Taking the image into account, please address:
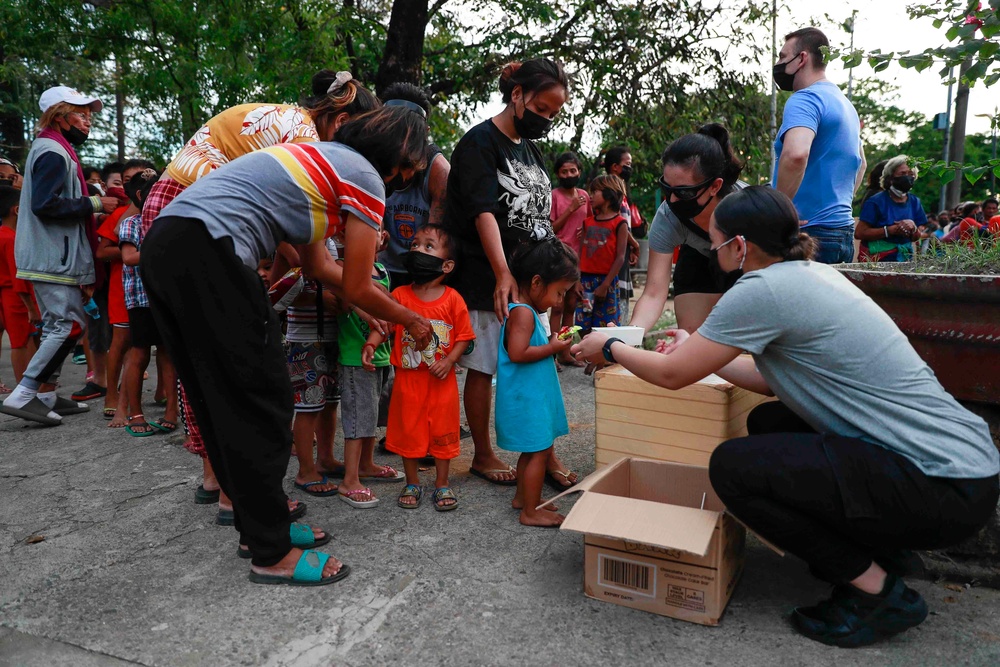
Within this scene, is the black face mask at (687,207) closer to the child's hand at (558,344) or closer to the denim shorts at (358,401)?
the child's hand at (558,344)

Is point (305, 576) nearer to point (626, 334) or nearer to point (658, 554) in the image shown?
point (658, 554)

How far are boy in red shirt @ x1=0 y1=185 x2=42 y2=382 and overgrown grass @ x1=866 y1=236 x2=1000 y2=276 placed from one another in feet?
17.8

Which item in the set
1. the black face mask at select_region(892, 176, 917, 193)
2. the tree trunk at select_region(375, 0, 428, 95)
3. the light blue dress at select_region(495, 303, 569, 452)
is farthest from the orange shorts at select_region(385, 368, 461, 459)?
the black face mask at select_region(892, 176, 917, 193)

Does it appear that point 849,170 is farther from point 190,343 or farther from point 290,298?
point 190,343

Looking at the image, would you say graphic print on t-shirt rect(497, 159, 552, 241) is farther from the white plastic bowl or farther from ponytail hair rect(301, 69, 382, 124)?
the white plastic bowl

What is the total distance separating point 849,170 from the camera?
3.48m

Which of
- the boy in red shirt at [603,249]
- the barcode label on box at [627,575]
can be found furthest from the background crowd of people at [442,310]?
the boy in red shirt at [603,249]

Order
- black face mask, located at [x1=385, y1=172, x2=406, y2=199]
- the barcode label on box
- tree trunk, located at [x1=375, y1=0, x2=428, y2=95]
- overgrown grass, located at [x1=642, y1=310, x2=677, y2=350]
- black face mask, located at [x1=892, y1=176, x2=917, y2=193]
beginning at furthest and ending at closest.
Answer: tree trunk, located at [x1=375, y1=0, x2=428, y2=95]
overgrown grass, located at [x1=642, y1=310, x2=677, y2=350]
black face mask, located at [x1=892, y1=176, x2=917, y2=193]
black face mask, located at [x1=385, y1=172, x2=406, y2=199]
the barcode label on box

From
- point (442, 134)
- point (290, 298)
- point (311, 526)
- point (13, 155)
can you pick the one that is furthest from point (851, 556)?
point (13, 155)

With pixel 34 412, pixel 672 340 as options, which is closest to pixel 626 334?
pixel 672 340

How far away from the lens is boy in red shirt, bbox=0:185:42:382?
17.5ft

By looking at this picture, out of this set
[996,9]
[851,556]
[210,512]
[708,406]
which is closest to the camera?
[851,556]

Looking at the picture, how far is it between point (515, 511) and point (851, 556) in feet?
4.72

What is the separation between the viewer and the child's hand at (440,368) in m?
3.20
